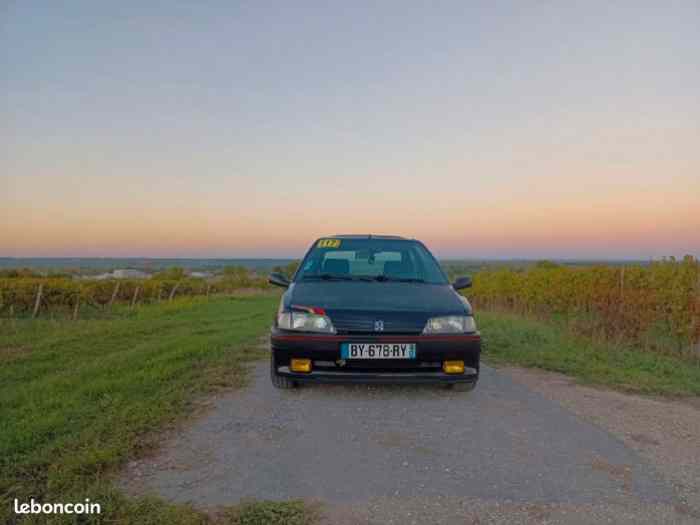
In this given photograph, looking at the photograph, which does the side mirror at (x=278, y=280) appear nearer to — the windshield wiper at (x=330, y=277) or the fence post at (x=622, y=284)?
the windshield wiper at (x=330, y=277)

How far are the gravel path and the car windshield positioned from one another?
4.39 feet

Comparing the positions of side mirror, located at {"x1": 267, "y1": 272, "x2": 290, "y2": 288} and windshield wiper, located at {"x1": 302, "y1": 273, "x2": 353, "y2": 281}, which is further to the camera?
side mirror, located at {"x1": 267, "y1": 272, "x2": 290, "y2": 288}

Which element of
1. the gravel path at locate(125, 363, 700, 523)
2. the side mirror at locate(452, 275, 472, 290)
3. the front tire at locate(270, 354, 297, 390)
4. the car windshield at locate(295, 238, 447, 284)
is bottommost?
the gravel path at locate(125, 363, 700, 523)

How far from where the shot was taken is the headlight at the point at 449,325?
4.28 m

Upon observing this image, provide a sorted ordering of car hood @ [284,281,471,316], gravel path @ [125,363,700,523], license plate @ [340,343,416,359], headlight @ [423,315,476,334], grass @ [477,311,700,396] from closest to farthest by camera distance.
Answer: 1. gravel path @ [125,363,700,523]
2. license plate @ [340,343,416,359]
3. headlight @ [423,315,476,334]
4. car hood @ [284,281,471,316]
5. grass @ [477,311,700,396]

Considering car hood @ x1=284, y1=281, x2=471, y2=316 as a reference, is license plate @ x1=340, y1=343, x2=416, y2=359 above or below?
below

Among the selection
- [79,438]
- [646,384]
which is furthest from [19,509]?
[646,384]

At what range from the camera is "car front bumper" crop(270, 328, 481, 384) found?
4.16 meters

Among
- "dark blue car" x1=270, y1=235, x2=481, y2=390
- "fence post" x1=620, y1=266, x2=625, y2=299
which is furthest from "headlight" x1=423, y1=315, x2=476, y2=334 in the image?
"fence post" x1=620, y1=266, x2=625, y2=299

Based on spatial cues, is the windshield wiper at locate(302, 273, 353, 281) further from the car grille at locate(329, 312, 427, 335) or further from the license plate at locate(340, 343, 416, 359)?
the license plate at locate(340, 343, 416, 359)

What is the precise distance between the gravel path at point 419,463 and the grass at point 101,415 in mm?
214

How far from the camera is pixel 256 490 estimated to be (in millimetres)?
2729

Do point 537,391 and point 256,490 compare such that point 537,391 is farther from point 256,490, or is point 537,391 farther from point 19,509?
point 19,509

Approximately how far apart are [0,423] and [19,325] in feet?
42.2
